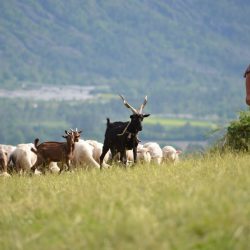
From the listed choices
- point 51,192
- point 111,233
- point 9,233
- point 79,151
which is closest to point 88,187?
point 51,192

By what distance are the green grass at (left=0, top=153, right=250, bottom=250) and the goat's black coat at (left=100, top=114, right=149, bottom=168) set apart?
725cm

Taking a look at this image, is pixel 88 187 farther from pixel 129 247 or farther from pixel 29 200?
pixel 129 247

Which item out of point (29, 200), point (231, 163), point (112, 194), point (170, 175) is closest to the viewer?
point (112, 194)

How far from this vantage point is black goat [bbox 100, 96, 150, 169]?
23.3m

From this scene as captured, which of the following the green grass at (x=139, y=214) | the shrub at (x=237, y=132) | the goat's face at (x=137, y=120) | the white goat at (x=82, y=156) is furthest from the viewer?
the white goat at (x=82, y=156)

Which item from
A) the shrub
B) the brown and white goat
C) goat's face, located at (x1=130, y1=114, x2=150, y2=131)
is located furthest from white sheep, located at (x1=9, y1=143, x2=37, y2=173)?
goat's face, located at (x1=130, y1=114, x2=150, y2=131)

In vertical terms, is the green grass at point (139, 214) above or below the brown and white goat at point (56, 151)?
below

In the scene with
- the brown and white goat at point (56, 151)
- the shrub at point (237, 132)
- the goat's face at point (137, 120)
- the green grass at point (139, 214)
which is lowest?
the green grass at point (139, 214)

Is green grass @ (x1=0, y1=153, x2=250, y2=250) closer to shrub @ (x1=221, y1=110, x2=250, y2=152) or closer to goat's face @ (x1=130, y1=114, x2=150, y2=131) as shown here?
goat's face @ (x1=130, y1=114, x2=150, y2=131)

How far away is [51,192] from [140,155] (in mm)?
15936

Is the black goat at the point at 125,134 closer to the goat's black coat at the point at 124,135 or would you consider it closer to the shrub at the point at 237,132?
the goat's black coat at the point at 124,135

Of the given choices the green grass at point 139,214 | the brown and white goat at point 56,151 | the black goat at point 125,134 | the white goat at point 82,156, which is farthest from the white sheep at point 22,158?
the green grass at point 139,214

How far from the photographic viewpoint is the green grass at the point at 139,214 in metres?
10.3

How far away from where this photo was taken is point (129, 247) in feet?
33.1
